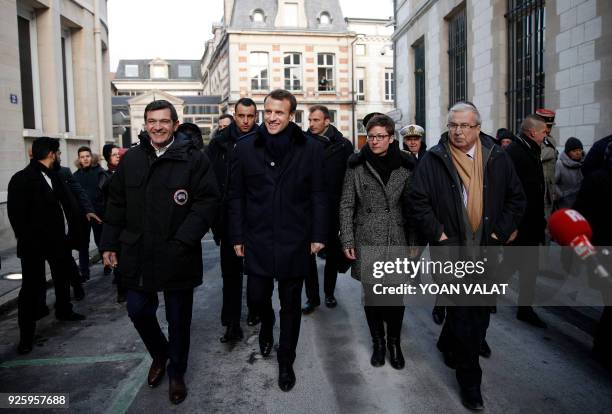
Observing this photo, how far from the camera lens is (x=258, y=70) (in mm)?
38312

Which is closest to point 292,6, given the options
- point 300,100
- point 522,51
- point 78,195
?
point 300,100

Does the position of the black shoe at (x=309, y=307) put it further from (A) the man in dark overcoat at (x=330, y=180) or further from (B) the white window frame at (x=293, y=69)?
(B) the white window frame at (x=293, y=69)

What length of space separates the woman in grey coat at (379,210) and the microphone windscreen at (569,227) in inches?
72.2

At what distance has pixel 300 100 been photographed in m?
39.2

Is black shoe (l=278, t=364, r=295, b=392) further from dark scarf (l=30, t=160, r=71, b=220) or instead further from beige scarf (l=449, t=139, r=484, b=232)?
dark scarf (l=30, t=160, r=71, b=220)

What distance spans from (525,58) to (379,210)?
7041 millimetres

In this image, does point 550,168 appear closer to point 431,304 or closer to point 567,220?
point 431,304

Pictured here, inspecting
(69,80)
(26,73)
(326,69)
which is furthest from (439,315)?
(326,69)

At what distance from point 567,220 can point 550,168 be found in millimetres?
4238

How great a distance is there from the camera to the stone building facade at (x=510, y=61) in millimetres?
7250

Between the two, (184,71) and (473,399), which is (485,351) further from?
(184,71)

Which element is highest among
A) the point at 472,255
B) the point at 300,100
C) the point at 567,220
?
the point at 300,100

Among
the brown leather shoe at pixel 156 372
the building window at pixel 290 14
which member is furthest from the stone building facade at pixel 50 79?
the building window at pixel 290 14

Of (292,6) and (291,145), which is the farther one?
(292,6)
